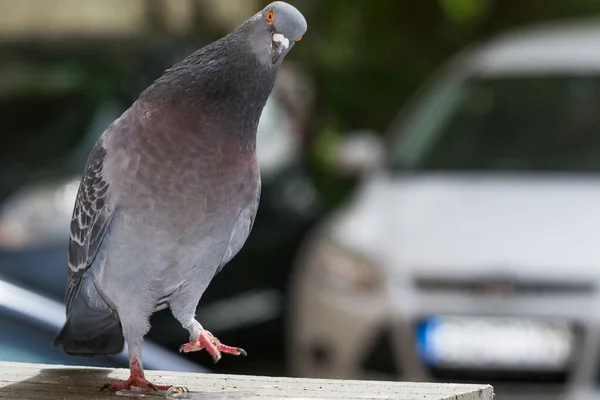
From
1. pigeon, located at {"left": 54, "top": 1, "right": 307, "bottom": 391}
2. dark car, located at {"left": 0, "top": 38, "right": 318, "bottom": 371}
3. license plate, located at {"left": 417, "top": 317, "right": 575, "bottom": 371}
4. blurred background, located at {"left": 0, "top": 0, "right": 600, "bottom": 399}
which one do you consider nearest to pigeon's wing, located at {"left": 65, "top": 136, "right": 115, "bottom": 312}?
pigeon, located at {"left": 54, "top": 1, "right": 307, "bottom": 391}

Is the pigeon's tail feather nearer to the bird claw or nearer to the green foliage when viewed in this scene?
the bird claw

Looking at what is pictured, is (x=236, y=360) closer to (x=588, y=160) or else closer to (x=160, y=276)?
(x=588, y=160)

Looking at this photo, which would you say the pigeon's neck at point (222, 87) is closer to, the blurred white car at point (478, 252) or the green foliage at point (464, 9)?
the blurred white car at point (478, 252)

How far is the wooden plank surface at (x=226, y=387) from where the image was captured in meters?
2.47

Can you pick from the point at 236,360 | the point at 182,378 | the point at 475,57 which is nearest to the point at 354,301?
the point at 236,360

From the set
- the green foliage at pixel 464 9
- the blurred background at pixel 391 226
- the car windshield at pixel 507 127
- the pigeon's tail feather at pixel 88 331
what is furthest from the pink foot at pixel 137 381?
the green foliage at pixel 464 9

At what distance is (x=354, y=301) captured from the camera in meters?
6.14

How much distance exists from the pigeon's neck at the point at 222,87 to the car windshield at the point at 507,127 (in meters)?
4.37

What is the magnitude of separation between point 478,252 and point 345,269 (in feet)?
2.12

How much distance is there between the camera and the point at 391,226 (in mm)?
6273

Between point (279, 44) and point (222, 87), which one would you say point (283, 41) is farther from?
point (222, 87)

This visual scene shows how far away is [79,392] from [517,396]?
11.2ft

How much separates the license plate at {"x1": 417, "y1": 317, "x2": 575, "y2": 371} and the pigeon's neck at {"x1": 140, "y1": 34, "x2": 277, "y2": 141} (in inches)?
136

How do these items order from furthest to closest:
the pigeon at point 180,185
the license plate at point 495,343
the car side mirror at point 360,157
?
the car side mirror at point 360,157, the license plate at point 495,343, the pigeon at point 180,185
